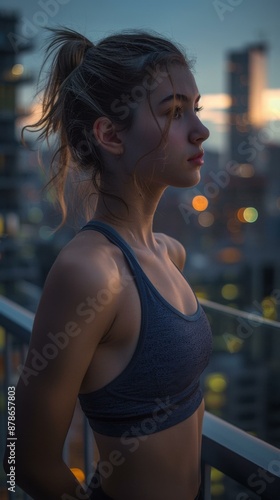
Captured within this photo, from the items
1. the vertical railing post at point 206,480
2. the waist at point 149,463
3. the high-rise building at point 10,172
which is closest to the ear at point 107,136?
the waist at point 149,463

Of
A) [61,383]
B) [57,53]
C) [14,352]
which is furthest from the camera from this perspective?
[14,352]

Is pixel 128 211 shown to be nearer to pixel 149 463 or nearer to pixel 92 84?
pixel 92 84

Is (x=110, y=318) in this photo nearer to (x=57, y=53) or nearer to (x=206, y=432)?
(x=206, y=432)

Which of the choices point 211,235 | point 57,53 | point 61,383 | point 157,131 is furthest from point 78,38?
point 211,235

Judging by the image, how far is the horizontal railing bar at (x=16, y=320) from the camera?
136cm

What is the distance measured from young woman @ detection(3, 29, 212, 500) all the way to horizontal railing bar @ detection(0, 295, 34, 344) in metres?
0.59

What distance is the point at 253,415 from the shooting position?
37656 millimetres

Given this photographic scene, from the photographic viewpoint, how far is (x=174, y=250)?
998 millimetres

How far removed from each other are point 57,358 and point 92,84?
38 centimetres

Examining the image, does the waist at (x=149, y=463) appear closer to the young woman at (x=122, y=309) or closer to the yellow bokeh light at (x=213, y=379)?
the young woman at (x=122, y=309)

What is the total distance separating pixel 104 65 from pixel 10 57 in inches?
1019

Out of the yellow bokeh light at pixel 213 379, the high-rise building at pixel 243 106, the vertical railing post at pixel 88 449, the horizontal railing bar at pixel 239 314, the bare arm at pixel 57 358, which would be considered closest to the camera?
the bare arm at pixel 57 358

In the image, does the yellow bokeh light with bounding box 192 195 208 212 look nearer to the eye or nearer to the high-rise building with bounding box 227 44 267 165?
the high-rise building with bounding box 227 44 267 165

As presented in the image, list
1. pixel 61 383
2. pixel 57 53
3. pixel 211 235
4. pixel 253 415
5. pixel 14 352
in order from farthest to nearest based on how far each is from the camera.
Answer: pixel 253 415
pixel 211 235
pixel 14 352
pixel 57 53
pixel 61 383
